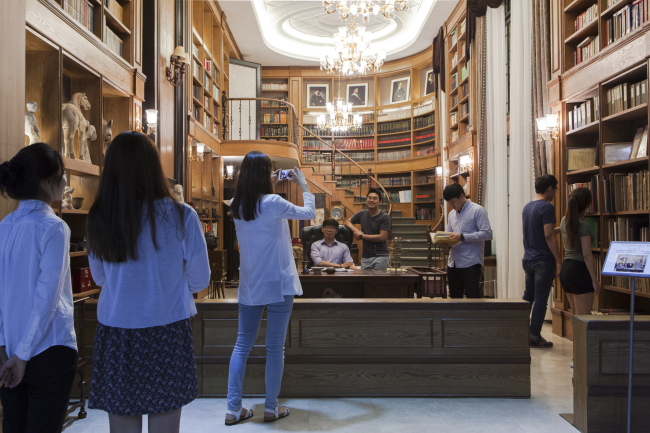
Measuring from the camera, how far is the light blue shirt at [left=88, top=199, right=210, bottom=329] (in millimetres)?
1414

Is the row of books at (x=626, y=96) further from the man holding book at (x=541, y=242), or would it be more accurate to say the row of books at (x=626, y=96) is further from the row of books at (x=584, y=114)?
the man holding book at (x=541, y=242)

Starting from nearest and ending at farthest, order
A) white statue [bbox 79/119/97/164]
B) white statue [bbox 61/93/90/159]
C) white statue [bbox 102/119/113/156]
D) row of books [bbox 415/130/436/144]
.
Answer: white statue [bbox 61/93/90/159] → white statue [bbox 79/119/97/164] → white statue [bbox 102/119/113/156] → row of books [bbox 415/130/436/144]

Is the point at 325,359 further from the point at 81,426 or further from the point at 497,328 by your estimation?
the point at 81,426

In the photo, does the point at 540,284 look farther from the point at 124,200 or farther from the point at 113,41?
the point at 113,41

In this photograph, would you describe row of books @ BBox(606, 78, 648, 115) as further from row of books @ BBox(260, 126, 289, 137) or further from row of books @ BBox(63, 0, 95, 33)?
row of books @ BBox(260, 126, 289, 137)

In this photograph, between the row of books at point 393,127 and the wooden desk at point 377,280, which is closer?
the wooden desk at point 377,280

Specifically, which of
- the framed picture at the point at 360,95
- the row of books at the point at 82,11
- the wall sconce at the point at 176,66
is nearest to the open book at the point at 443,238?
the row of books at the point at 82,11

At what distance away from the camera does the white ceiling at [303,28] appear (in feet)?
31.8

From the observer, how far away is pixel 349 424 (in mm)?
2547

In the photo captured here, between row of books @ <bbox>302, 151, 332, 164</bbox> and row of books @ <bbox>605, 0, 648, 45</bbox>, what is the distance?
361 inches

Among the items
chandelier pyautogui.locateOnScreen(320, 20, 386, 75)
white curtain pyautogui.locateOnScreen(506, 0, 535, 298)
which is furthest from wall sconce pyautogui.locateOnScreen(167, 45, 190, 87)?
white curtain pyautogui.locateOnScreen(506, 0, 535, 298)

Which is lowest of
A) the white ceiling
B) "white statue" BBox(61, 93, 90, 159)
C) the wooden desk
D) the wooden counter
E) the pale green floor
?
the pale green floor

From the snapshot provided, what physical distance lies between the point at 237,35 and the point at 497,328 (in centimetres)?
986

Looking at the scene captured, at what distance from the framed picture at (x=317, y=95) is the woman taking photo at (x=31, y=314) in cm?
1199
